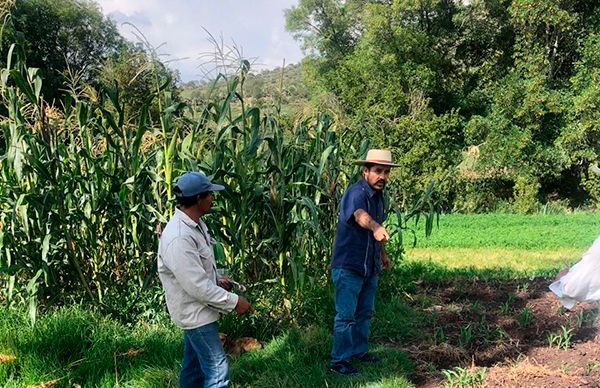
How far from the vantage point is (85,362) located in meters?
4.08

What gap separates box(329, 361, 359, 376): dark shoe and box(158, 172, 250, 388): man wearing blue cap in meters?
1.22

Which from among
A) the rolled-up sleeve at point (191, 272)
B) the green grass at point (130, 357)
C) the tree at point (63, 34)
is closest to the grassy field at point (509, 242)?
the green grass at point (130, 357)

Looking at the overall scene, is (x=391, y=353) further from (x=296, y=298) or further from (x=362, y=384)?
(x=296, y=298)

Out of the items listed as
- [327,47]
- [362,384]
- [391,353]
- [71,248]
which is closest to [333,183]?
[391,353]

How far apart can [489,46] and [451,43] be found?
171cm

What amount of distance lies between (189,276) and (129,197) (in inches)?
88.9

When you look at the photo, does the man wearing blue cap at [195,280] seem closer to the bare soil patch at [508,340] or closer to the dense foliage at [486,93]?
the bare soil patch at [508,340]

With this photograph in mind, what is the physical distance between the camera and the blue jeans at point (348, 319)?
3.99 m

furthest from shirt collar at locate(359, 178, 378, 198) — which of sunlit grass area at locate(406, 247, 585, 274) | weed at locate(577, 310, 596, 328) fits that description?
sunlit grass area at locate(406, 247, 585, 274)

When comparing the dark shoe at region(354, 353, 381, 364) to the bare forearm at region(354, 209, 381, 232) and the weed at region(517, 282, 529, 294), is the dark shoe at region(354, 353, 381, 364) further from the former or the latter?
the weed at region(517, 282, 529, 294)

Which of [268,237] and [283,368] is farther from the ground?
[268,237]

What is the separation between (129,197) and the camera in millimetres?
4836

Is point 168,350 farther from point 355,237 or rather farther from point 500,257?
point 500,257

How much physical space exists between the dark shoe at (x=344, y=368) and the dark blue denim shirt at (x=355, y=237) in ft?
2.30
